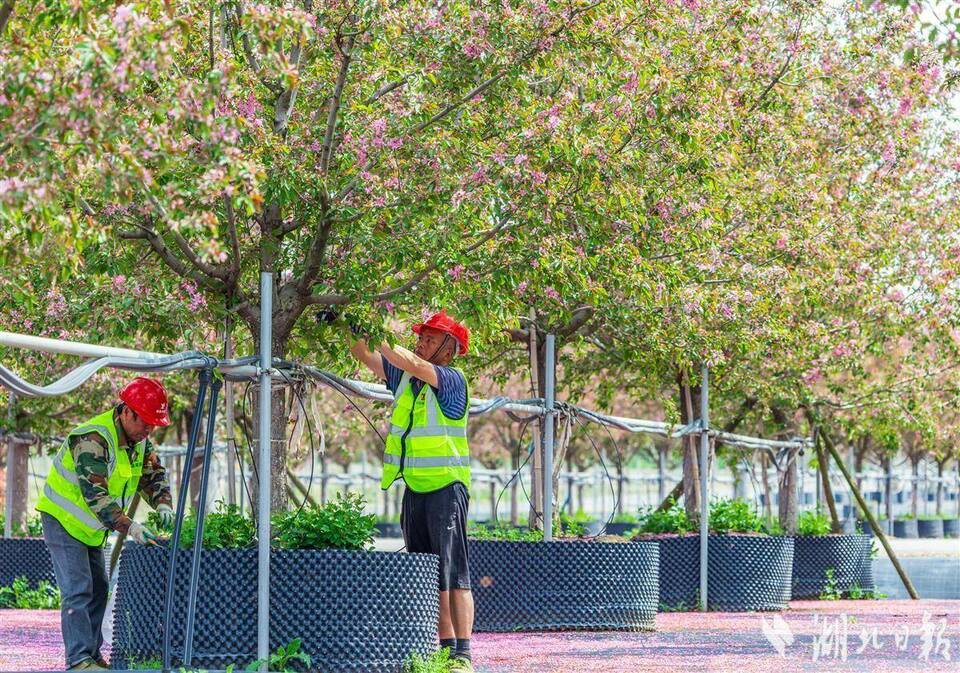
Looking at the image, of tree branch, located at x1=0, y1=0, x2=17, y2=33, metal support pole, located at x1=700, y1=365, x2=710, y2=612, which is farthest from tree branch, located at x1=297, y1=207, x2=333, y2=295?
metal support pole, located at x1=700, y1=365, x2=710, y2=612

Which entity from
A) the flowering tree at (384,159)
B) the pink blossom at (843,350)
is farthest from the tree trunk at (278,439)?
the pink blossom at (843,350)

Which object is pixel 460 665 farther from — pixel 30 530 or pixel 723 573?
pixel 30 530

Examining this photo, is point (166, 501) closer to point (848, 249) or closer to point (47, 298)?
point (47, 298)

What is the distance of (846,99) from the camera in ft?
48.1

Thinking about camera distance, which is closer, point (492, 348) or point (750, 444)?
point (492, 348)

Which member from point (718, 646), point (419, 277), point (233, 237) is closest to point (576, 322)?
point (718, 646)

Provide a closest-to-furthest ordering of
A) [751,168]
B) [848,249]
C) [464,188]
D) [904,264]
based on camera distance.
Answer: [464,188] < [751,168] < [848,249] < [904,264]

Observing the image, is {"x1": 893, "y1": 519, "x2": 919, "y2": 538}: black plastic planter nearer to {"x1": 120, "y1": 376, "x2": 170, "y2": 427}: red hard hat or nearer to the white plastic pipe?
{"x1": 120, "y1": 376, "x2": 170, "y2": 427}: red hard hat

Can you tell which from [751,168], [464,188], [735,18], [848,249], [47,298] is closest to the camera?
[464,188]

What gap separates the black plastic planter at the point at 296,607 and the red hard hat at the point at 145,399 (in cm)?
82

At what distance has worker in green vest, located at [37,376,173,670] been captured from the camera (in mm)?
7121

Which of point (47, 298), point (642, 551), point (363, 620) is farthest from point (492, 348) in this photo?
point (363, 620)

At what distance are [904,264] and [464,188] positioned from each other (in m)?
9.22

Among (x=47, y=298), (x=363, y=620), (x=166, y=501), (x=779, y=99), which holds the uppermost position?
(x=779, y=99)
